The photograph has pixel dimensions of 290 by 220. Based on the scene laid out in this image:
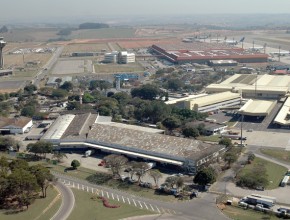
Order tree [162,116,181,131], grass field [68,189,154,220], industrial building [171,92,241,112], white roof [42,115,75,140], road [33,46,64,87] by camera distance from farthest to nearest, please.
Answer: road [33,46,64,87] → industrial building [171,92,241,112] → tree [162,116,181,131] → white roof [42,115,75,140] → grass field [68,189,154,220]

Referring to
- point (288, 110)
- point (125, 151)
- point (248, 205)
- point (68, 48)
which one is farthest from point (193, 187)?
point (68, 48)

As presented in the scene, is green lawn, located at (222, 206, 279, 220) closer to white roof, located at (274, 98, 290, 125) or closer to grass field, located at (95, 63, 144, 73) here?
white roof, located at (274, 98, 290, 125)

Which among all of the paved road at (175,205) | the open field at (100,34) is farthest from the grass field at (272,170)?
the open field at (100,34)

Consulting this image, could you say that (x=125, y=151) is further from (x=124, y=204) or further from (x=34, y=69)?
(x=34, y=69)

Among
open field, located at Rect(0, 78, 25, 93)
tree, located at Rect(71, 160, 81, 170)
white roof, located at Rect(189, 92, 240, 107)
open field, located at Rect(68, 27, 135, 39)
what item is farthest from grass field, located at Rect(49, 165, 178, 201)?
open field, located at Rect(68, 27, 135, 39)

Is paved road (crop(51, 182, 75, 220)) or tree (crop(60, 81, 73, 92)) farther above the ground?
tree (crop(60, 81, 73, 92))

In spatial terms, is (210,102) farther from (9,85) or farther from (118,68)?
(118,68)

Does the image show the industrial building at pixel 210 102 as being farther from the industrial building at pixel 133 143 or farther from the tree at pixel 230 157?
the tree at pixel 230 157
